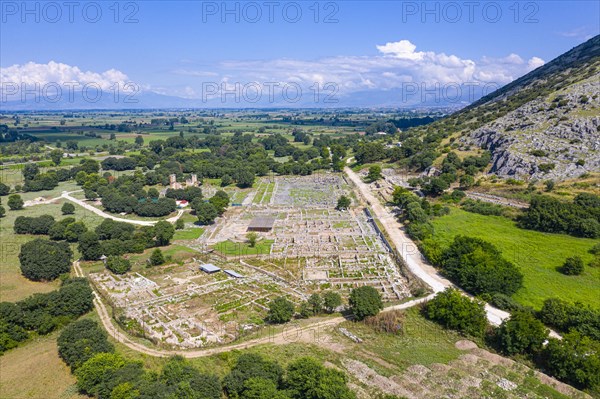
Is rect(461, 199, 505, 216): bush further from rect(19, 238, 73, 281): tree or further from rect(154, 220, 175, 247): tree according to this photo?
rect(19, 238, 73, 281): tree

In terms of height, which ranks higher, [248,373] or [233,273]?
[248,373]

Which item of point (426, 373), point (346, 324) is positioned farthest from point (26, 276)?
point (426, 373)

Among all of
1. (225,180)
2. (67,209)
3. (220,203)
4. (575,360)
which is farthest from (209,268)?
(225,180)

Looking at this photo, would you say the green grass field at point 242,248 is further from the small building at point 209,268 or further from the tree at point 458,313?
the tree at point 458,313

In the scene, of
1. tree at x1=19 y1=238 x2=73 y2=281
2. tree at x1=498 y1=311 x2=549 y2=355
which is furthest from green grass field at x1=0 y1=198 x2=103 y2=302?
tree at x1=498 y1=311 x2=549 y2=355

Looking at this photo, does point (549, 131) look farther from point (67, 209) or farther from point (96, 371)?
point (67, 209)

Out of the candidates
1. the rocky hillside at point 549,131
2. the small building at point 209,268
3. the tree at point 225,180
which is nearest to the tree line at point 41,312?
the small building at point 209,268

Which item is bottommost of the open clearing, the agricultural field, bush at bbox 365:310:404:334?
the open clearing
